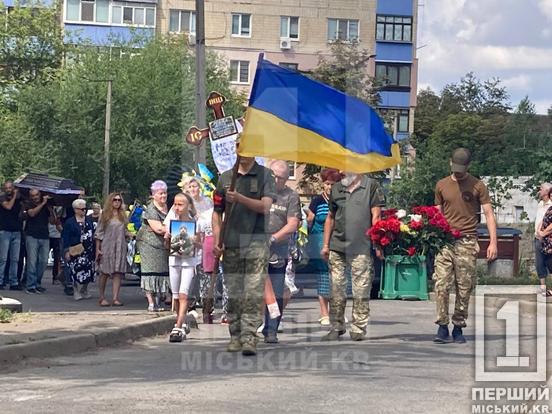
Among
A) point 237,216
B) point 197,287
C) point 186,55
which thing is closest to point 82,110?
point 186,55

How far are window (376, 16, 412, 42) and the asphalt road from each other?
188 feet

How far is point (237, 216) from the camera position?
10.7m

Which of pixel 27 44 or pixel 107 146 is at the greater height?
pixel 27 44

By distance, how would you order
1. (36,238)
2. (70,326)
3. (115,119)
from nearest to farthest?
(70,326)
(36,238)
(115,119)

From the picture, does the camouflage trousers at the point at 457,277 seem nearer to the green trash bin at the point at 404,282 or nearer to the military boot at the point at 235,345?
the military boot at the point at 235,345

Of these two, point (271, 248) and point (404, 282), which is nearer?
point (271, 248)

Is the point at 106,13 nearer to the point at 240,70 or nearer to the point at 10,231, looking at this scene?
the point at 240,70

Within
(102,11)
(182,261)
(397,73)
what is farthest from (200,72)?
(397,73)

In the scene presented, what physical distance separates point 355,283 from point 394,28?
193ft

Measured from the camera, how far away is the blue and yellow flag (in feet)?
36.0

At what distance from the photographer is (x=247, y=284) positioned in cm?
1073

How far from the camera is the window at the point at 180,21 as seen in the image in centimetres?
6719

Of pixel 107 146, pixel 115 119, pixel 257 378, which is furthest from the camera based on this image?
pixel 115 119
